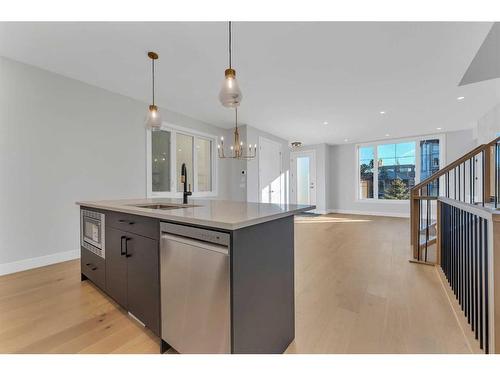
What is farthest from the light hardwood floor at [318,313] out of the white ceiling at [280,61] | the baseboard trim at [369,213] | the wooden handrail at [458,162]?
the baseboard trim at [369,213]

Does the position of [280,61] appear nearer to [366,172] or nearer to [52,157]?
[52,157]

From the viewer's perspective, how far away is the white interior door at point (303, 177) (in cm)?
829

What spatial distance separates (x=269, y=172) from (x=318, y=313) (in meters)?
4.93

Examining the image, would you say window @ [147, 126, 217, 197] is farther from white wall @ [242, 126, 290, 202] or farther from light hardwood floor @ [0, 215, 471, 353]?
light hardwood floor @ [0, 215, 471, 353]

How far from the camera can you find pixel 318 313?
1.84 metres

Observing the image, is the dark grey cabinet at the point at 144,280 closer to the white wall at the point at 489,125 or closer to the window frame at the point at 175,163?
the window frame at the point at 175,163

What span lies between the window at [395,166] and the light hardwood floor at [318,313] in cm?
504

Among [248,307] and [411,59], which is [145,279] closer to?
[248,307]

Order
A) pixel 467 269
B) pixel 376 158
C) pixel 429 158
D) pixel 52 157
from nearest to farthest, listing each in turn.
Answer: pixel 467 269
pixel 52 157
pixel 429 158
pixel 376 158

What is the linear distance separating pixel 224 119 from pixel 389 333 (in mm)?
4656

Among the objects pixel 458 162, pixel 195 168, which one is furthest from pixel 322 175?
pixel 458 162

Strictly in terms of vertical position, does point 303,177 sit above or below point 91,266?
above

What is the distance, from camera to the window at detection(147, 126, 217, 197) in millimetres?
4359
